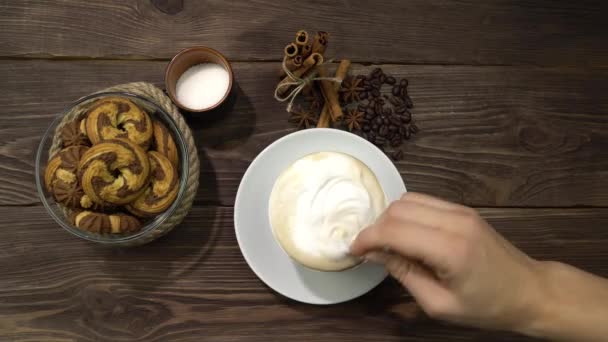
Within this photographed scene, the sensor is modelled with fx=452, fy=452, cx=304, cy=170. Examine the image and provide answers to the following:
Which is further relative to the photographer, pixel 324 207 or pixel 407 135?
pixel 407 135

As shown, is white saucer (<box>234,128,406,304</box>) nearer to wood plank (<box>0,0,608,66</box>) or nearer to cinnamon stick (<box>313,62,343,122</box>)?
cinnamon stick (<box>313,62,343,122</box>)

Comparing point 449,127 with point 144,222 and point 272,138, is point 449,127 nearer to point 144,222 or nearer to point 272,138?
point 272,138

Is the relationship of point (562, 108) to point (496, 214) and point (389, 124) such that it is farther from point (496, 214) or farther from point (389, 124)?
point (389, 124)

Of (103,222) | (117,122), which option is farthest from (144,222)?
(117,122)

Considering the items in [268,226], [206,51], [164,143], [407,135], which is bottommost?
[268,226]

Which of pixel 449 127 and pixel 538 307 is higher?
pixel 449 127

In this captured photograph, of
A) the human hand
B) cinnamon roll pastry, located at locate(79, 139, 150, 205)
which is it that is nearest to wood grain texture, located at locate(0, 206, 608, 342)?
cinnamon roll pastry, located at locate(79, 139, 150, 205)

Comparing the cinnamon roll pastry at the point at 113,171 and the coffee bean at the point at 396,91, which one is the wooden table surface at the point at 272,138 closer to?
the coffee bean at the point at 396,91
